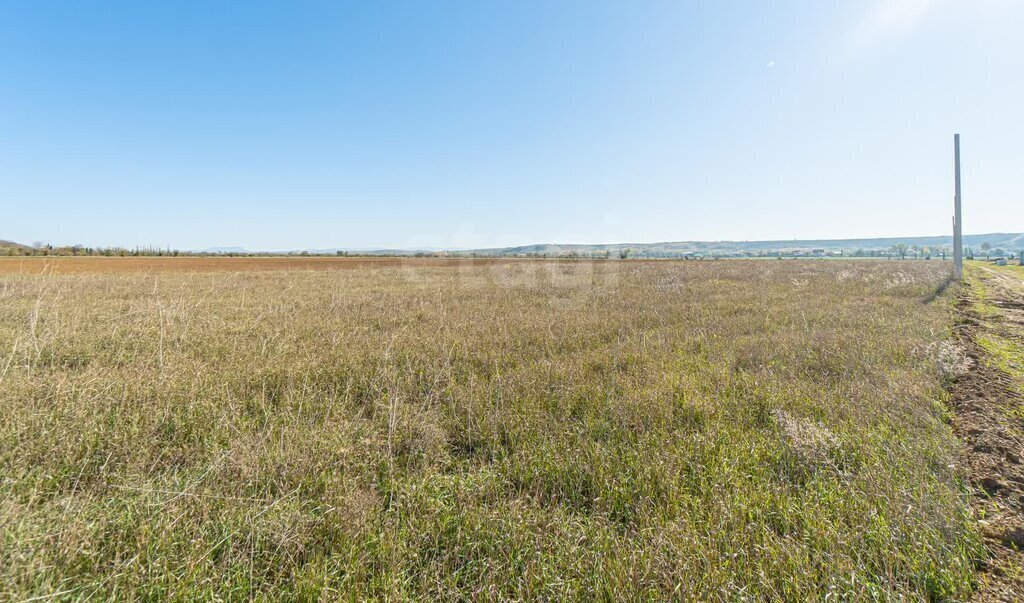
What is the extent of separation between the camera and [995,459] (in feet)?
9.95

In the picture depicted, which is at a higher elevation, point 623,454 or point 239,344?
point 239,344

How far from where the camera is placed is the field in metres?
2.03

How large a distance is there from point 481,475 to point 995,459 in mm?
4562

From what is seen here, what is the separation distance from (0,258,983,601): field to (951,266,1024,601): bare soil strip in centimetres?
12

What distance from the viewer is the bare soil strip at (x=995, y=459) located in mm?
2066

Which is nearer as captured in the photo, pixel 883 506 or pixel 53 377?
pixel 883 506

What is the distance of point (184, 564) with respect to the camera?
6.63 feet

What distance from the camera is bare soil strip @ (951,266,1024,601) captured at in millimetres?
2066

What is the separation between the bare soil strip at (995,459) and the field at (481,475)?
0.12 m

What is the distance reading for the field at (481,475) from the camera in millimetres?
2027

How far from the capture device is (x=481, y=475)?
2965mm

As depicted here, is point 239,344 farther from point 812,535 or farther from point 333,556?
point 812,535

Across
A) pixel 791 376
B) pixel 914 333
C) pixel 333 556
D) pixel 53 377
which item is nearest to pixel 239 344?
pixel 53 377

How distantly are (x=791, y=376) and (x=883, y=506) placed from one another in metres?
2.79
